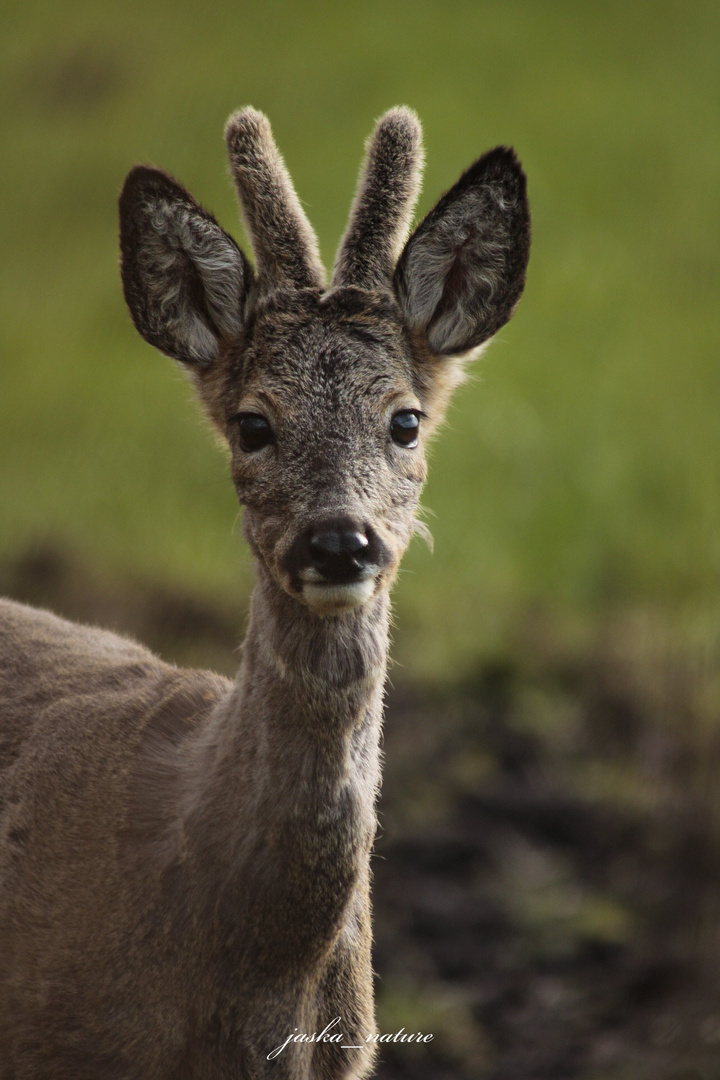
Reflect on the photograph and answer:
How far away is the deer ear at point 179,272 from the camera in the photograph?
14.6 feet

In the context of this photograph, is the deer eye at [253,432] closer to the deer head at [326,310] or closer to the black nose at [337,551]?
the deer head at [326,310]

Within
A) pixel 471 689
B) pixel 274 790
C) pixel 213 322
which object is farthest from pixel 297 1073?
pixel 471 689

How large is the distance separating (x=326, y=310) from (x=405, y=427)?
0.43 metres

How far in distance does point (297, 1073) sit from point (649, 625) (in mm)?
6740

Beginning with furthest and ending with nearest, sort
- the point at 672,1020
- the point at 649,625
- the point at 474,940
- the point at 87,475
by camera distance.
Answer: the point at 87,475, the point at 649,625, the point at 474,940, the point at 672,1020

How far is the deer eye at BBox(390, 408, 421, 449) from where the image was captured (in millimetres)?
4328

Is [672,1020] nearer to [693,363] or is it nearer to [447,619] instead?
[447,619]

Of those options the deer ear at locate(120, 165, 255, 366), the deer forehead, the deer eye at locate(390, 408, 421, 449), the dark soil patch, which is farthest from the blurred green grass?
the deer eye at locate(390, 408, 421, 449)

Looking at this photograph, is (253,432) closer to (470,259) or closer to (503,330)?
(470,259)

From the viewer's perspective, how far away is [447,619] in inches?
414

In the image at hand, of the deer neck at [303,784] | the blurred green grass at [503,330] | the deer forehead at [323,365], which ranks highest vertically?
the blurred green grass at [503,330]

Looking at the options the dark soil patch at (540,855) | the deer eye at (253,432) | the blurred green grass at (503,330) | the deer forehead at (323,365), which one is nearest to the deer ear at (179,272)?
the deer forehead at (323,365)

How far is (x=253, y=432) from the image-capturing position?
4289 millimetres

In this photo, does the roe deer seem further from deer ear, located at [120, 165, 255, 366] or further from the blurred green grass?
the blurred green grass
